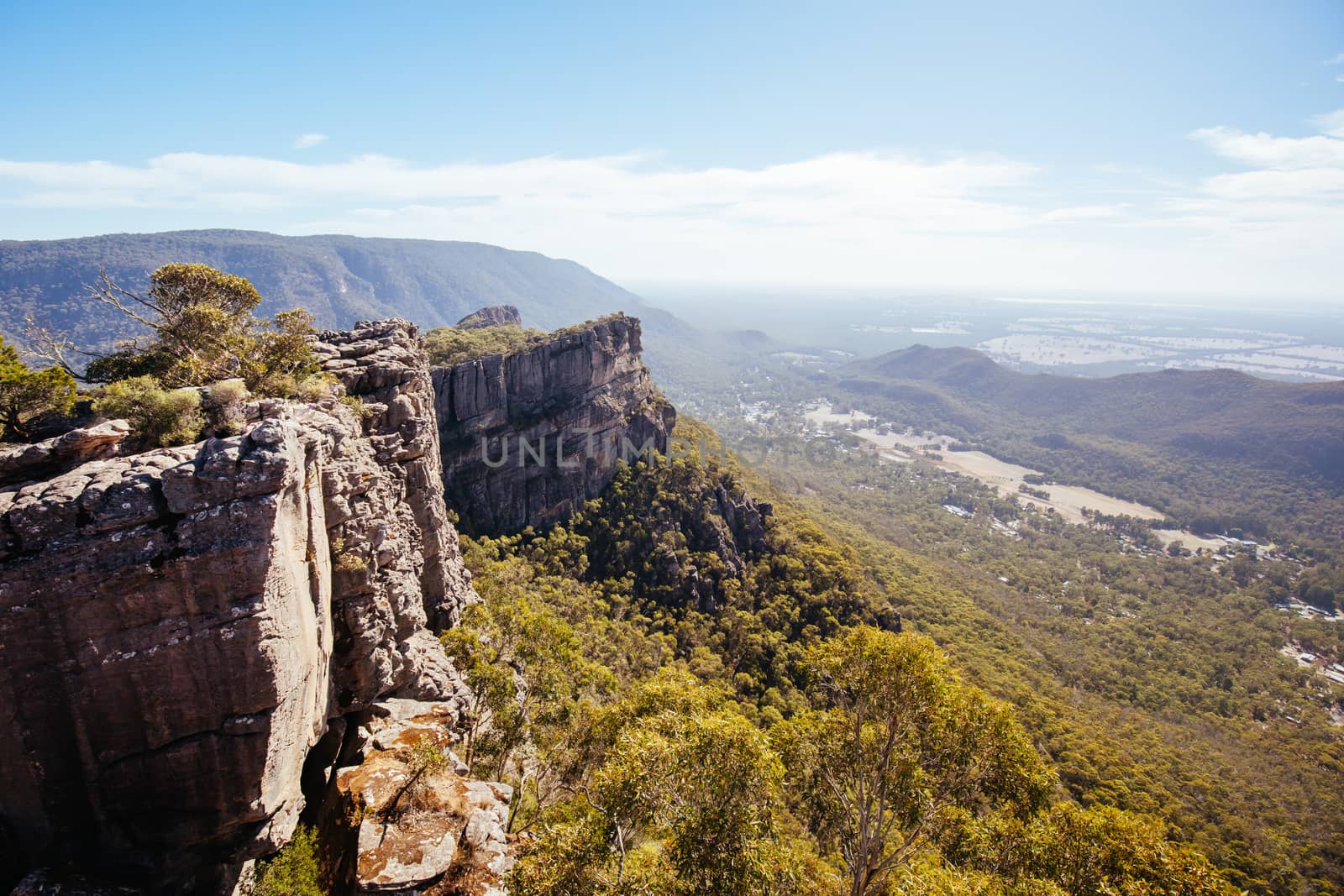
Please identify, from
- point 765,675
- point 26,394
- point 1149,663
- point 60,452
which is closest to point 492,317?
point 765,675

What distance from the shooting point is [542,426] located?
64500mm

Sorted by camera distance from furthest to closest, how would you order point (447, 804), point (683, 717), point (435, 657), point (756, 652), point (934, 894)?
point (756, 652) → point (435, 657) → point (683, 717) → point (447, 804) → point (934, 894)

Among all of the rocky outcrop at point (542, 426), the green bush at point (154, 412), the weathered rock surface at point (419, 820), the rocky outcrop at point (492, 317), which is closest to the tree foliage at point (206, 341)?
the green bush at point (154, 412)

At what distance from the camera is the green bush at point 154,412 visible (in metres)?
15.2

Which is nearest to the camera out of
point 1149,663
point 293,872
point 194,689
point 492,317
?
point 194,689

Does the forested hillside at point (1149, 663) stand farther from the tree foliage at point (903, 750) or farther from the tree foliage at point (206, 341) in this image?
the tree foliage at point (206, 341)

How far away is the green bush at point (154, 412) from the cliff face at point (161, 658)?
162 cm

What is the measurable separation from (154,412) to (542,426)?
49.2 m

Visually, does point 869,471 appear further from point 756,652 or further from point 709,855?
point 709,855

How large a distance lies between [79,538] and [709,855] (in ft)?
54.9

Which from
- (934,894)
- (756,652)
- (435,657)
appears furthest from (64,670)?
(756,652)

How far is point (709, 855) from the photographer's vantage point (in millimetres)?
13594

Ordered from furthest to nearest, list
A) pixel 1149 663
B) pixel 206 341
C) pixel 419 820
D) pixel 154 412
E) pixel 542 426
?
1. pixel 1149 663
2. pixel 542 426
3. pixel 206 341
4. pixel 419 820
5. pixel 154 412

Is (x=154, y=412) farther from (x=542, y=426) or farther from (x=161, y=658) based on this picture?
(x=542, y=426)
